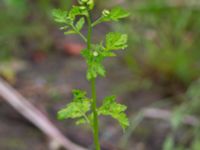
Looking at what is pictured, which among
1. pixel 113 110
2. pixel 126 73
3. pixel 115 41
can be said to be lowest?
pixel 126 73

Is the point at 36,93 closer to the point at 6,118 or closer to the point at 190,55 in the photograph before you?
the point at 6,118

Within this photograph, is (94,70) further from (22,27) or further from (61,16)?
(22,27)

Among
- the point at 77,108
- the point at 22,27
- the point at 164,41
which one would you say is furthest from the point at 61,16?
the point at 22,27

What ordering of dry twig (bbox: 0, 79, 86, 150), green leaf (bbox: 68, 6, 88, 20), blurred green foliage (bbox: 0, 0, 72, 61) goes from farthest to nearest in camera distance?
blurred green foliage (bbox: 0, 0, 72, 61), dry twig (bbox: 0, 79, 86, 150), green leaf (bbox: 68, 6, 88, 20)

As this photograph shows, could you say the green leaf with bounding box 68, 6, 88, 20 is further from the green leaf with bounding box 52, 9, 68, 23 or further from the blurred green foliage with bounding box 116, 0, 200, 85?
the blurred green foliage with bounding box 116, 0, 200, 85

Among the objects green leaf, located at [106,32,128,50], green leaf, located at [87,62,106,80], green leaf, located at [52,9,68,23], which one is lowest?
green leaf, located at [87,62,106,80]

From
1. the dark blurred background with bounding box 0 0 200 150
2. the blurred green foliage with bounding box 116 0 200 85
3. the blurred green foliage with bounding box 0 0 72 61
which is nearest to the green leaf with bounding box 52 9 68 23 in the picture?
the dark blurred background with bounding box 0 0 200 150

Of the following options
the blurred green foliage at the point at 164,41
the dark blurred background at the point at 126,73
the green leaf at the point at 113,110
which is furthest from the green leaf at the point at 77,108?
the blurred green foliage at the point at 164,41
